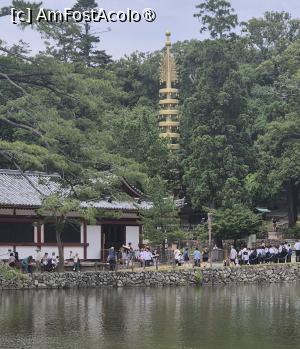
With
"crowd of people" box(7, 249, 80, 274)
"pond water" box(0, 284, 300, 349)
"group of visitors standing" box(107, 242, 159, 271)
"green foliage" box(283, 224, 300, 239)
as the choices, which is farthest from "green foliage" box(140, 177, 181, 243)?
"green foliage" box(283, 224, 300, 239)

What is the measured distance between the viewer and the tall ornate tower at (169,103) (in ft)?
205

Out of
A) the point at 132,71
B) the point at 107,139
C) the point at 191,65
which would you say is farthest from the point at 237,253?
the point at 132,71

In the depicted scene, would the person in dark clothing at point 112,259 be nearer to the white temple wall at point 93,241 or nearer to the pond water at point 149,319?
the white temple wall at point 93,241

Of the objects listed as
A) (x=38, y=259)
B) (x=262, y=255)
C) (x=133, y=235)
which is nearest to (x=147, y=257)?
(x=133, y=235)

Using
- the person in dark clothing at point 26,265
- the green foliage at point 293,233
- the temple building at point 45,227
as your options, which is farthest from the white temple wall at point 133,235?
the green foliage at point 293,233

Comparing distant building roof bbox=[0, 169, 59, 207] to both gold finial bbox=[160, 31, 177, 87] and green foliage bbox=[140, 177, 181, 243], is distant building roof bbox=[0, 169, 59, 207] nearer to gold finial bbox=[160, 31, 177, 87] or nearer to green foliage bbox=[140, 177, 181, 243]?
green foliage bbox=[140, 177, 181, 243]

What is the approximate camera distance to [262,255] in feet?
134

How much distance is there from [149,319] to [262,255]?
19204mm

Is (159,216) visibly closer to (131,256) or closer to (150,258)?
(150,258)

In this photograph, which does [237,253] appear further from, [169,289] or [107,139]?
[107,139]

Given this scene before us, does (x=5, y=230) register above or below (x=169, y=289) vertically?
above

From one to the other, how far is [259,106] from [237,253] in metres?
23.6

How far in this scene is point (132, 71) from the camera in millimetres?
73125

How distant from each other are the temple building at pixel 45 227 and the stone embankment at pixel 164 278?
3005 millimetres
